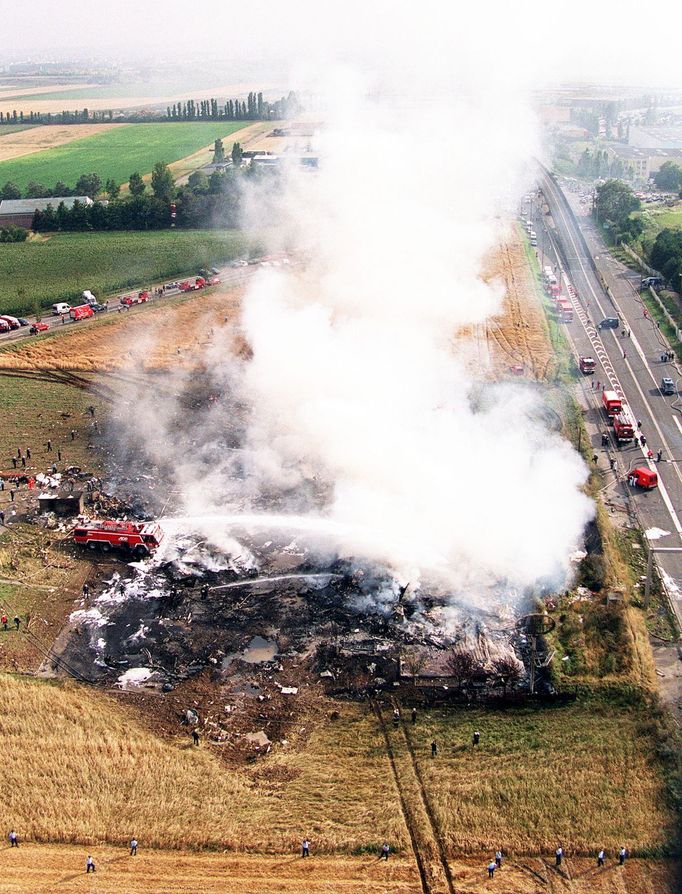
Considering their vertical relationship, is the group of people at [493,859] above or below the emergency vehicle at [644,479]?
below

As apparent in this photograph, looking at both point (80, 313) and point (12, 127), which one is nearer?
point (80, 313)

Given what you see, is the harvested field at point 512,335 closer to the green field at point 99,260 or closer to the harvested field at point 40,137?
the green field at point 99,260

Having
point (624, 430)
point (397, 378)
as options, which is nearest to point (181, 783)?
point (397, 378)

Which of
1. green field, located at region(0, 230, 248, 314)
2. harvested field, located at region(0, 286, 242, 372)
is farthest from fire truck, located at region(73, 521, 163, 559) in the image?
green field, located at region(0, 230, 248, 314)

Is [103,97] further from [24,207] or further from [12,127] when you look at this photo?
[24,207]

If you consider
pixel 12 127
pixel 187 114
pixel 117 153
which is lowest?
pixel 117 153

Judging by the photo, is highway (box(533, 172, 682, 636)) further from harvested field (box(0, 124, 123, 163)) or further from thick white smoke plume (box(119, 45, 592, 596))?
harvested field (box(0, 124, 123, 163))

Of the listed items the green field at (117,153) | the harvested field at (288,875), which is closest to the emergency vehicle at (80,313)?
the harvested field at (288,875)
